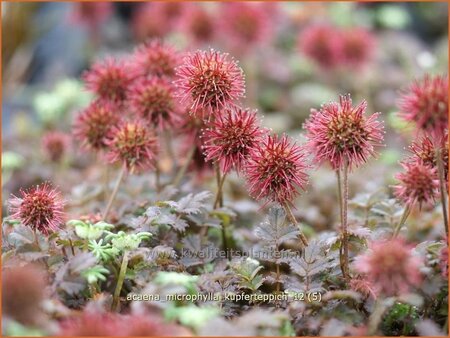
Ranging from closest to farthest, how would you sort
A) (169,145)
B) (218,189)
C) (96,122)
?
1. (218,189)
2. (96,122)
3. (169,145)

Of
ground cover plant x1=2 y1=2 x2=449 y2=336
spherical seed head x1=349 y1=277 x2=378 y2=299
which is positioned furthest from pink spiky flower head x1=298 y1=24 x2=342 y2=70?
spherical seed head x1=349 y1=277 x2=378 y2=299

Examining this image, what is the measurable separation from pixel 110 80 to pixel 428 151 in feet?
4.66

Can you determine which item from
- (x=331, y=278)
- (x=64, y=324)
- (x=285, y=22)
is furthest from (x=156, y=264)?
(x=285, y=22)

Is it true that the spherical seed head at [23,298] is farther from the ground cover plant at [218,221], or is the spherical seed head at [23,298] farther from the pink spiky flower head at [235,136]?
the pink spiky flower head at [235,136]

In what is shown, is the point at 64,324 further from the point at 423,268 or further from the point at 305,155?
the point at 423,268

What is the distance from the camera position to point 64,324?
6.35ft

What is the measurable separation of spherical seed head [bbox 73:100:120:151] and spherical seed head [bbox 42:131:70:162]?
2.42 ft

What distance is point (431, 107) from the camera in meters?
2.01

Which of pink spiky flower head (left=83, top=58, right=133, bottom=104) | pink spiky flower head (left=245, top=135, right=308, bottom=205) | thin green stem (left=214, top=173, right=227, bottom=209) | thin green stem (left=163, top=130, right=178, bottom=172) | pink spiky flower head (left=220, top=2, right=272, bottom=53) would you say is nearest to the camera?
pink spiky flower head (left=245, top=135, right=308, bottom=205)

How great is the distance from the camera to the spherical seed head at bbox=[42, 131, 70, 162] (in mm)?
3590

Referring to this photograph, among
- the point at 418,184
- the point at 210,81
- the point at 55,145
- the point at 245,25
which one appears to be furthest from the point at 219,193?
the point at 245,25

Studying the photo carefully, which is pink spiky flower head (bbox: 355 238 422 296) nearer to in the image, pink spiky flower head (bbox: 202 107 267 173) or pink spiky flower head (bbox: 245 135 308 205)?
pink spiky flower head (bbox: 245 135 308 205)

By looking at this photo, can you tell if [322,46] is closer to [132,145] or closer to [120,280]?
[132,145]

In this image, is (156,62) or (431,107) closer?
(431,107)
